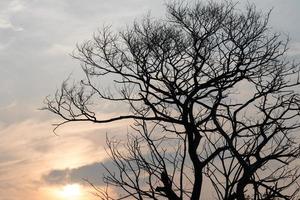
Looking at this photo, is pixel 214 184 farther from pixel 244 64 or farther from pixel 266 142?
pixel 244 64

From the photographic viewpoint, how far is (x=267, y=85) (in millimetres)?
14719

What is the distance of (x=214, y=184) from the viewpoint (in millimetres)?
8219

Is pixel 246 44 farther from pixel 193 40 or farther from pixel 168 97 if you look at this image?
pixel 168 97

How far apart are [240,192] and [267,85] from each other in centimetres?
595

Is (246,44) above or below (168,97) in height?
above

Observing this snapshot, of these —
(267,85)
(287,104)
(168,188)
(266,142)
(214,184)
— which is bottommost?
(214,184)

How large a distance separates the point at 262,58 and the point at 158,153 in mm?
5816

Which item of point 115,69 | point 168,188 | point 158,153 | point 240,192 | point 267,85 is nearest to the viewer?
point 240,192

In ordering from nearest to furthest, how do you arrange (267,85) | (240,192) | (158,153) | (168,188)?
(240,192) → (158,153) → (168,188) → (267,85)

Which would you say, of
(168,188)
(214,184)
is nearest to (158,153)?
(168,188)

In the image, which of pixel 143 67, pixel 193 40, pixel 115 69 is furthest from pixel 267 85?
pixel 115 69

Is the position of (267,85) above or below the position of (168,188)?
above

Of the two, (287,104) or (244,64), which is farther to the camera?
(244,64)

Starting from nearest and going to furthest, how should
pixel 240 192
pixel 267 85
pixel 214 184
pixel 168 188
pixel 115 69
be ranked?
pixel 214 184 < pixel 240 192 < pixel 168 188 < pixel 267 85 < pixel 115 69
